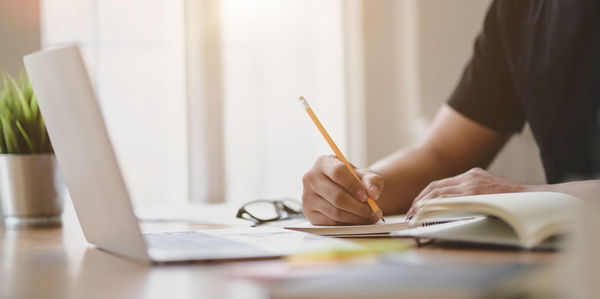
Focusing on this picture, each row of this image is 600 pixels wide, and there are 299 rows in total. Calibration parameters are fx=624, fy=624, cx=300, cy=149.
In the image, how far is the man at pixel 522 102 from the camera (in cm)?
129

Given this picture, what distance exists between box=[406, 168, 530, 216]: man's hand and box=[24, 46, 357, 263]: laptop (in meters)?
0.25

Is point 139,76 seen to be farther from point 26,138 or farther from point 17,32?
point 26,138

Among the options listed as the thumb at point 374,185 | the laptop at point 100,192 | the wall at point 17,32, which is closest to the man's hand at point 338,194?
the thumb at point 374,185

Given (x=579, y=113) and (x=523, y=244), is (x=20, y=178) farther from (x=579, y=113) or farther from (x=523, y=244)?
(x=579, y=113)

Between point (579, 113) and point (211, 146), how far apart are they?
1.26 metres

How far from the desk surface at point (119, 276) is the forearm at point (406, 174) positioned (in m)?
0.60

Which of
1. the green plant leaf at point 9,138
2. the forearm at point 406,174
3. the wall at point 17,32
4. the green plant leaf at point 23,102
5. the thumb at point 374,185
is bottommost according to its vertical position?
the forearm at point 406,174

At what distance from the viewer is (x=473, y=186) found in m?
0.88

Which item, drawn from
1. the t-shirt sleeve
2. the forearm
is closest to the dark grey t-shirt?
the t-shirt sleeve

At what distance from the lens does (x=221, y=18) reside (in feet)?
7.27

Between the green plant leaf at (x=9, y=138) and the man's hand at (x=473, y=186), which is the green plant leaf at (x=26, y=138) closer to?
the green plant leaf at (x=9, y=138)

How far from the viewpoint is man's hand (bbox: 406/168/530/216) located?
87 cm

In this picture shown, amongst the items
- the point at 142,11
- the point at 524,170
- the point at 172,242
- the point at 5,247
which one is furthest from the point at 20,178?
the point at 524,170

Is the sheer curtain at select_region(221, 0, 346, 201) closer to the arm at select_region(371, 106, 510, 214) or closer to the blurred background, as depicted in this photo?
the blurred background
